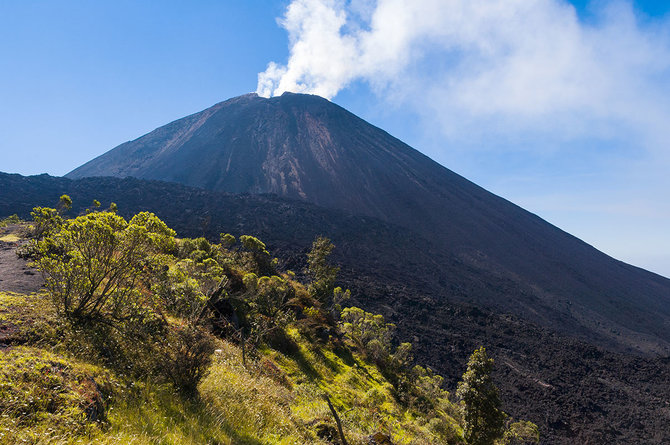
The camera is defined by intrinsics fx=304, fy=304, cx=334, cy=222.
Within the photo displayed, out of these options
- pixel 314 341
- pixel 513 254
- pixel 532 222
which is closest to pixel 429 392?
pixel 314 341

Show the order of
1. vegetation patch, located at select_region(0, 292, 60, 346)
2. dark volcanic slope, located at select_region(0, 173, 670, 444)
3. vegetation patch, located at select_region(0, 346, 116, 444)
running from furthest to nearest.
A: dark volcanic slope, located at select_region(0, 173, 670, 444) < vegetation patch, located at select_region(0, 292, 60, 346) < vegetation patch, located at select_region(0, 346, 116, 444)

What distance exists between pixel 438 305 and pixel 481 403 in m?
30.3

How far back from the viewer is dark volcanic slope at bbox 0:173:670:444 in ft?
76.2

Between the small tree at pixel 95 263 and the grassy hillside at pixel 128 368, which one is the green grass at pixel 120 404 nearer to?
the grassy hillside at pixel 128 368

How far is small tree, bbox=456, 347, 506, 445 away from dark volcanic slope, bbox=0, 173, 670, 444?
15.3m

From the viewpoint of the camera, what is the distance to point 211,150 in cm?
10981

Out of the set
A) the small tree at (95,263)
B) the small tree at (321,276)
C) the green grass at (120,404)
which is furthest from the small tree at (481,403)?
the small tree at (321,276)

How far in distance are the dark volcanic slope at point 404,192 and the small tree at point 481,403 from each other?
134ft

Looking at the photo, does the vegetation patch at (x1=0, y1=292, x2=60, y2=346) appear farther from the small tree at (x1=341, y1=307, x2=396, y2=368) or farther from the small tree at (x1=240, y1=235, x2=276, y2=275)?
the small tree at (x1=341, y1=307, x2=396, y2=368)

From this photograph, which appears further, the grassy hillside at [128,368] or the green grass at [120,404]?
the grassy hillside at [128,368]

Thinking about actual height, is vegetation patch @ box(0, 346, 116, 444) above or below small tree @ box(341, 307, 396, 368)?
above

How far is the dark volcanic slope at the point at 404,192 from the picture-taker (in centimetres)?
5412

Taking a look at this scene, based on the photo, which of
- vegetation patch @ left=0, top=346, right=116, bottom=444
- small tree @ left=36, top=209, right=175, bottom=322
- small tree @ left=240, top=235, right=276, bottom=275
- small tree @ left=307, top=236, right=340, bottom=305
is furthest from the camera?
small tree @ left=307, top=236, right=340, bottom=305

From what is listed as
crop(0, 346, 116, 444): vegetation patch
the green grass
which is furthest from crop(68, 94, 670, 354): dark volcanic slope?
crop(0, 346, 116, 444): vegetation patch
